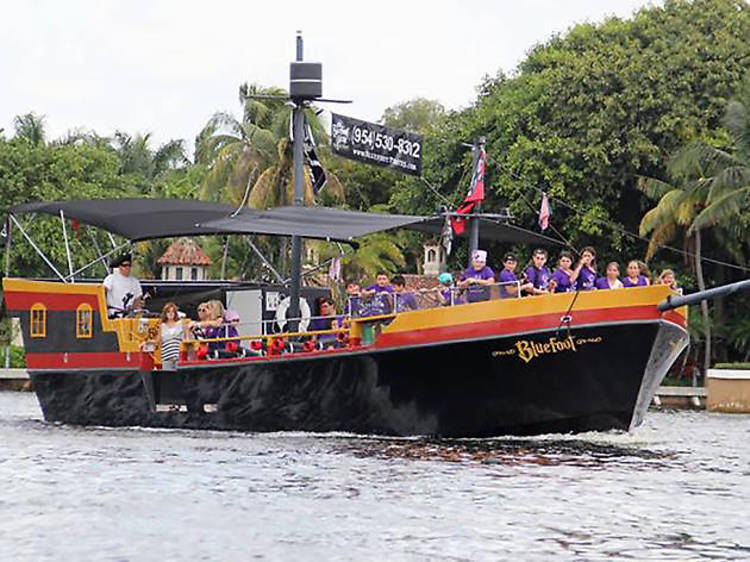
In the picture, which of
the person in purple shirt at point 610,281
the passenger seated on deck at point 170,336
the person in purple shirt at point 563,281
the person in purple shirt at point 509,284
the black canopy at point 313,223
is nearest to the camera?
the person in purple shirt at point 509,284

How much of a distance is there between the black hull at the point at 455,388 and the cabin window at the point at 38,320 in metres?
3.01

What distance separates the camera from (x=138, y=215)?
27125 mm

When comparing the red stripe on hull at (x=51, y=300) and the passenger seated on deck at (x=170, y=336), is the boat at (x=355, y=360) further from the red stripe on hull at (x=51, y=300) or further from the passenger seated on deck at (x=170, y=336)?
the passenger seated on deck at (x=170, y=336)

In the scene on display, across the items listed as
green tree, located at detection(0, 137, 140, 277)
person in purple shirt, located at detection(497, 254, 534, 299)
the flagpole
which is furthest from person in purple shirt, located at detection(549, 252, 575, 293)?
green tree, located at detection(0, 137, 140, 277)

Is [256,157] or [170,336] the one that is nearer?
[170,336]

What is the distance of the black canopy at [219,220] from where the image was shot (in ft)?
81.3

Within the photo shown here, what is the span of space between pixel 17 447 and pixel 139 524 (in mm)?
8878

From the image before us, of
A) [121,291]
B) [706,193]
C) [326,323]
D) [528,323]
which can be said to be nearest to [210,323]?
[326,323]

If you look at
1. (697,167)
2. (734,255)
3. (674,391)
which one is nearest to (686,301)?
(674,391)

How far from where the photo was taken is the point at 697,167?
4628cm

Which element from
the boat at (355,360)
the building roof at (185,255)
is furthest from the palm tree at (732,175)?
the building roof at (185,255)

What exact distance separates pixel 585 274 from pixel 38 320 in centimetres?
981

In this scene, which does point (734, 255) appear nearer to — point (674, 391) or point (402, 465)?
point (674, 391)

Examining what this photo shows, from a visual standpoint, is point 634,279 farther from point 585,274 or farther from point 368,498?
point 368,498
